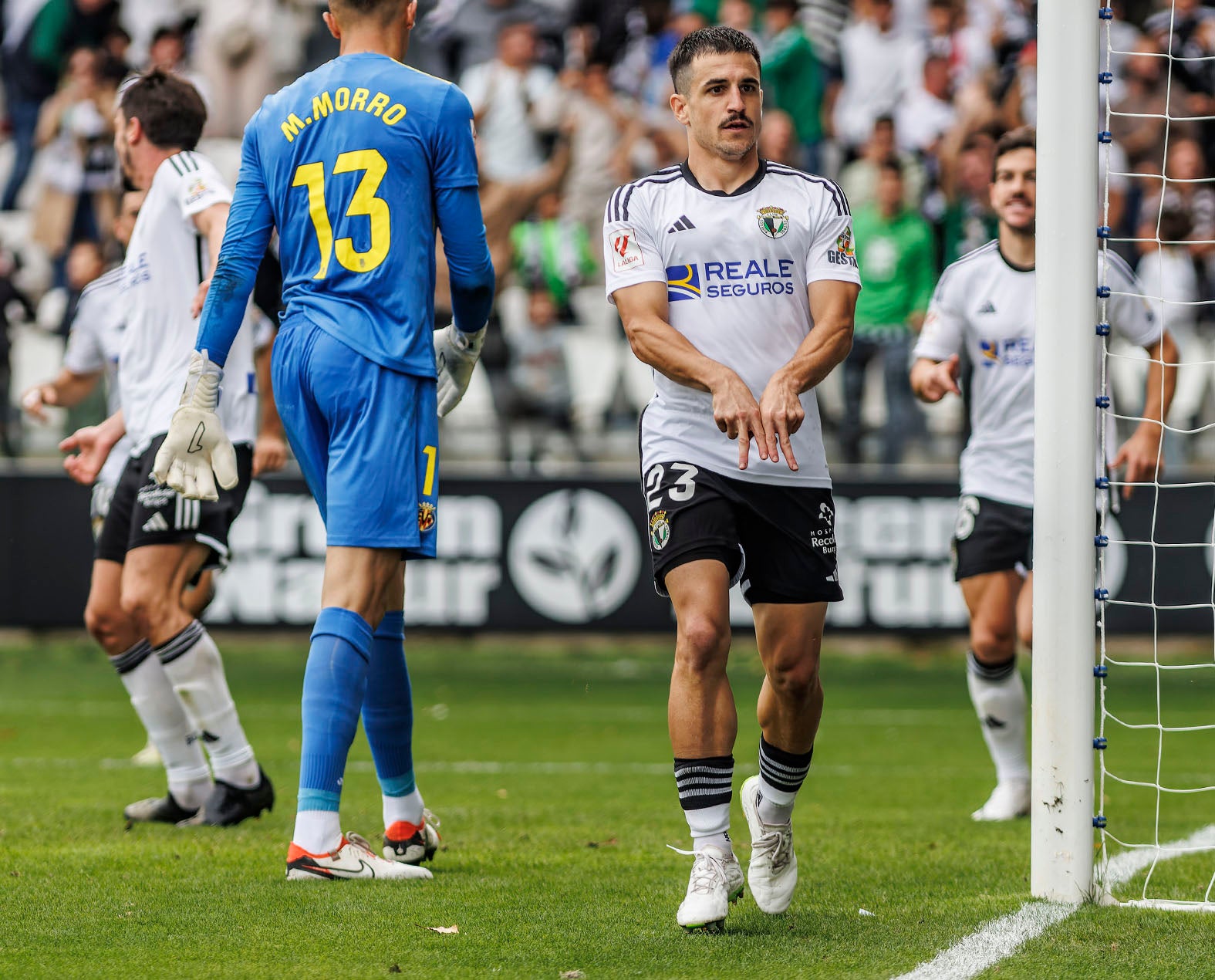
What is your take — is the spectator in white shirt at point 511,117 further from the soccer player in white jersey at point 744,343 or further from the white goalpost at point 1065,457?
the white goalpost at point 1065,457

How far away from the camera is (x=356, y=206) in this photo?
15.1 feet

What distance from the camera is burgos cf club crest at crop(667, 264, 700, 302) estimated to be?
4496 millimetres

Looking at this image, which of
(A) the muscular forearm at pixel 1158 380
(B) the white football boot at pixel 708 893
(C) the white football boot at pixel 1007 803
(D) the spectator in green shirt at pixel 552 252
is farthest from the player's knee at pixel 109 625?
(D) the spectator in green shirt at pixel 552 252

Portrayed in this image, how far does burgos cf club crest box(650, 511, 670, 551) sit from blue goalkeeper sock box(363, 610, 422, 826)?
952mm

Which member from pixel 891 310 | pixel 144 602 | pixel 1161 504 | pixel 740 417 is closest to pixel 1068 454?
pixel 740 417

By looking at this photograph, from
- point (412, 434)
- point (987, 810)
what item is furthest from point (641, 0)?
point (412, 434)

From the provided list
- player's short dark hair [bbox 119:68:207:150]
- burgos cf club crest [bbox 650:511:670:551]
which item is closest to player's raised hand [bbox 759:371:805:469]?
burgos cf club crest [bbox 650:511:670:551]

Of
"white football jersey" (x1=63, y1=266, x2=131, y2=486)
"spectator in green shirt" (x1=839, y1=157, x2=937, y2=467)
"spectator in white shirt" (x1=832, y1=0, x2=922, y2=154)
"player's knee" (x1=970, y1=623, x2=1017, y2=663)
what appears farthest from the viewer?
"spectator in white shirt" (x1=832, y1=0, x2=922, y2=154)

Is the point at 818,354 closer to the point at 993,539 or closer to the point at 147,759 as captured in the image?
the point at 993,539

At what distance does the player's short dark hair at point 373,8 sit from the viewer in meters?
4.73

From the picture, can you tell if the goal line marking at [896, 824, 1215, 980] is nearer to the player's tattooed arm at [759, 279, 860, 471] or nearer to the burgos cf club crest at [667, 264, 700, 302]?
the player's tattooed arm at [759, 279, 860, 471]

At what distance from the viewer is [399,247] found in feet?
15.2

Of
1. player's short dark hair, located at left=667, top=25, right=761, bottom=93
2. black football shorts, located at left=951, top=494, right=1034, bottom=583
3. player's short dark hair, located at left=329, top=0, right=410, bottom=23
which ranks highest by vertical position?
player's short dark hair, located at left=329, top=0, right=410, bottom=23

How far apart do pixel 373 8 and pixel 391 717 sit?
209 centimetres
